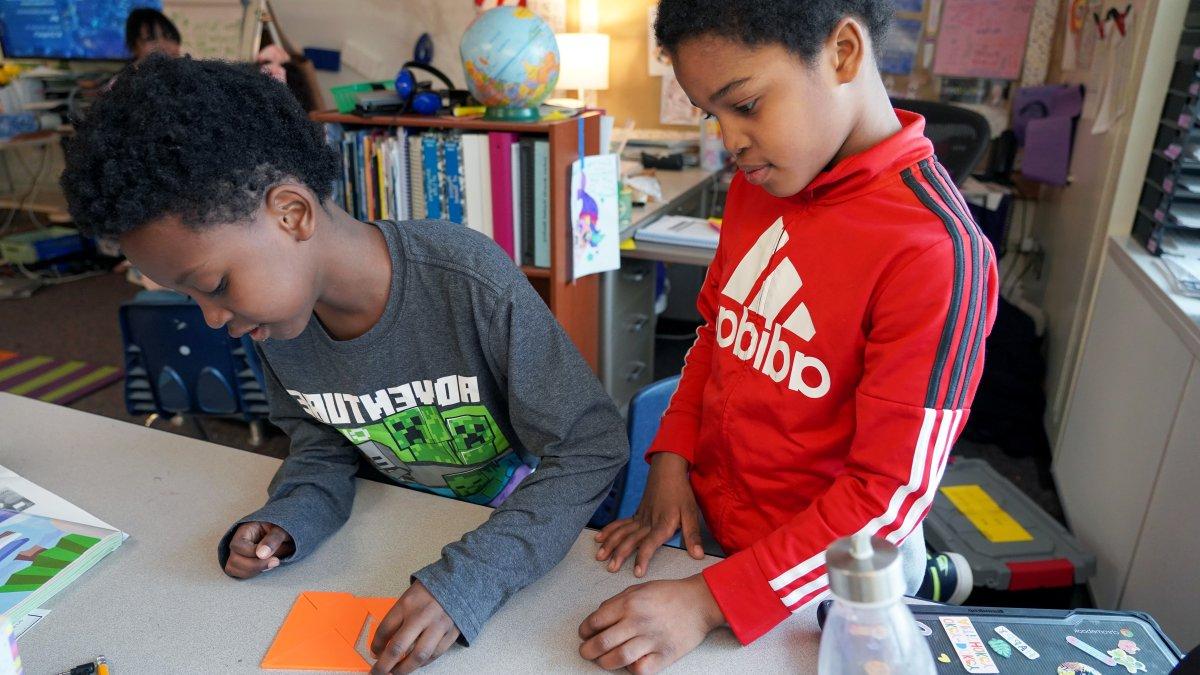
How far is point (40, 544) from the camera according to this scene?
0.90 metres

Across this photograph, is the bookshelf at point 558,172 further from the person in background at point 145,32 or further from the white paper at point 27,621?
the person in background at point 145,32

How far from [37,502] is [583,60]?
2879 mm

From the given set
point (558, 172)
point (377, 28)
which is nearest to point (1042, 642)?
point (558, 172)

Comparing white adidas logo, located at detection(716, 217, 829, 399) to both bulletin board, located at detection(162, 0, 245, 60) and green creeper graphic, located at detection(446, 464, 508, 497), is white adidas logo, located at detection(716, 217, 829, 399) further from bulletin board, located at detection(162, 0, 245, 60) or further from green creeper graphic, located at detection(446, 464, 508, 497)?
bulletin board, located at detection(162, 0, 245, 60)

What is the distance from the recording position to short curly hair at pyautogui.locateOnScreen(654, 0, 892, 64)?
746 millimetres

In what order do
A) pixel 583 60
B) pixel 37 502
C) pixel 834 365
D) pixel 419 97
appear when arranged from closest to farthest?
pixel 834 365 < pixel 37 502 < pixel 419 97 < pixel 583 60

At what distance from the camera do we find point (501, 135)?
6.40ft

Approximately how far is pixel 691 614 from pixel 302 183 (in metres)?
0.60

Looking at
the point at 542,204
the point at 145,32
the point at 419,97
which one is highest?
the point at 145,32

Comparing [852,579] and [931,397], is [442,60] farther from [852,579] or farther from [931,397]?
[852,579]

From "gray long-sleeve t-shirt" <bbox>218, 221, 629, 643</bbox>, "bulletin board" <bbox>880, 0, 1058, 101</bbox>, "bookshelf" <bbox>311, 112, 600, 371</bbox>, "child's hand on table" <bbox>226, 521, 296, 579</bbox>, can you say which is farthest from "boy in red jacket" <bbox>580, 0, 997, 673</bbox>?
"bulletin board" <bbox>880, 0, 1058, 101</bbox>

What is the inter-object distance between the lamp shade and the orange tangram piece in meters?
2.92

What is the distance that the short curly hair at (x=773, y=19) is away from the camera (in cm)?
75

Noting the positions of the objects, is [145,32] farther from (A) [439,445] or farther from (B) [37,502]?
(A) [439,445]
